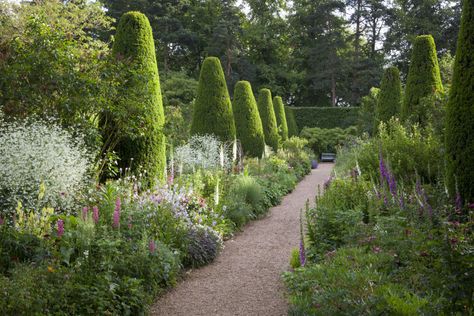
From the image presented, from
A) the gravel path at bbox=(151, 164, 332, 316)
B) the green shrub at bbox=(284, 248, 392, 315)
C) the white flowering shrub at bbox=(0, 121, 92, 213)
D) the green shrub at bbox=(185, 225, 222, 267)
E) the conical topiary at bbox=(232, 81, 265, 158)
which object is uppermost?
the conical topiary at bbox=(232, 81, 265, 158)

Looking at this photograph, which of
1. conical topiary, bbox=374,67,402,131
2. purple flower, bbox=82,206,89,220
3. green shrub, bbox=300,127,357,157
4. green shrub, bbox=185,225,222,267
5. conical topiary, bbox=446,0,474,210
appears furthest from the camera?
green shrub, bbox=300,127,357,157

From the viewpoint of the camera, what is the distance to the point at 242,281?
16.6 ft

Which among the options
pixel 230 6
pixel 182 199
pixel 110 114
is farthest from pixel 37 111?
pixel 230 6

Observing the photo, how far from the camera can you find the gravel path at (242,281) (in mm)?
4266

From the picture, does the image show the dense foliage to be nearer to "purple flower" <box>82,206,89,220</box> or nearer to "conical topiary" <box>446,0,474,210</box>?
"conical topiary" <box>446,0,474,210</box>

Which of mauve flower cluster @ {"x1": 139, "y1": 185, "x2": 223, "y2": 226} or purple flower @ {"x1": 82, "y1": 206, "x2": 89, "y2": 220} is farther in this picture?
mauve flower cluster @ {"x1": 139, "y1": 185, "x2": 223, "y2": 226}

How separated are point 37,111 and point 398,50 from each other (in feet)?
96.4

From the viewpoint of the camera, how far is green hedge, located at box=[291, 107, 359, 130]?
93.7ft

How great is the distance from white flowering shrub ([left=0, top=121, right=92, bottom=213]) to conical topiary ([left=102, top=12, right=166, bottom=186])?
1.46 m

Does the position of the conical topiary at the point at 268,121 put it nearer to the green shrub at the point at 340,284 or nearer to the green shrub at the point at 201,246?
the green shrub at the point at 201,246

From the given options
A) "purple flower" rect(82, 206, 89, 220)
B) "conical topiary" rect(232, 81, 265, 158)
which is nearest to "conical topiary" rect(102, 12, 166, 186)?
"purple flower" rect(82, 206, 89, 220)

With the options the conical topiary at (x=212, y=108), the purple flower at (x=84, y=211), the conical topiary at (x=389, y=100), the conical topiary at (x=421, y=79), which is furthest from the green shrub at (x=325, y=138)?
the purple flower at (x=84, y=211)

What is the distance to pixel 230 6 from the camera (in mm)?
29828

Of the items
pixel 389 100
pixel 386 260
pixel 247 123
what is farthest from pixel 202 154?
pixel 386 260
